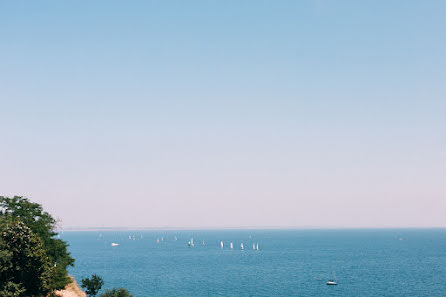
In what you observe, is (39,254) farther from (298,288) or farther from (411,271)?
(411,271)

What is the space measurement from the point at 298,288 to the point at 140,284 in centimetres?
5674

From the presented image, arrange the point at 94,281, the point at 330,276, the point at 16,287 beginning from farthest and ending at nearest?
the point at 330,276
the point at 94,281
the point at 16,287

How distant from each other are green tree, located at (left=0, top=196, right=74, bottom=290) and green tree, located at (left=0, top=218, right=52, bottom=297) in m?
8.51

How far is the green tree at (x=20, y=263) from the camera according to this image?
60906 mm

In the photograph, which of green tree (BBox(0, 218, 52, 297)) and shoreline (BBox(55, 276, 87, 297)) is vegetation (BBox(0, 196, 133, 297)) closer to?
green tree (BBox(0, 218, 52, 297))

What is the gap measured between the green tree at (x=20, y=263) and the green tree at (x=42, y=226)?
851 cm

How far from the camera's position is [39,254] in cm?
6397

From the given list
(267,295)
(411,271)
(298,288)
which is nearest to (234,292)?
(267,295)

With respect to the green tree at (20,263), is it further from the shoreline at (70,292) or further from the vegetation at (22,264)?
the shoreline at (70,292)

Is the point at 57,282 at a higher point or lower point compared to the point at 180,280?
higher

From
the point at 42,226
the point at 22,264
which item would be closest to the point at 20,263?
the point at 22,264

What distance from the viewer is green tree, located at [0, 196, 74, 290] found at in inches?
2987

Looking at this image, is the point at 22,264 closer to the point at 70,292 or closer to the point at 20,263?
the point at 20,263

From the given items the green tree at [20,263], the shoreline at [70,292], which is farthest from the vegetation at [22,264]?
the shoreline at [70,292]
